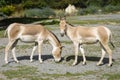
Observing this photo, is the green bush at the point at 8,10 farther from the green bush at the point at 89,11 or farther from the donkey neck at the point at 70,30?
the donkey neck at the point at 70,30

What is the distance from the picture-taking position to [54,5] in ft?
201

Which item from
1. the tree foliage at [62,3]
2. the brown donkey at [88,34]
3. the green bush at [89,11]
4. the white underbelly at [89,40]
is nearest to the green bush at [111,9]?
the green bush at [89,11]

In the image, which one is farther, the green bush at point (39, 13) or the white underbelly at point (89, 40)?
the green bush at point (39, 13)

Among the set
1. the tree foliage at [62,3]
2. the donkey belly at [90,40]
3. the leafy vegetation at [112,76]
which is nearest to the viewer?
the leafy vegetation at [112,76]

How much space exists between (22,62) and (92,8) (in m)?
41.9

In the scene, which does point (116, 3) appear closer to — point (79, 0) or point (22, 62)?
point (79, 0)

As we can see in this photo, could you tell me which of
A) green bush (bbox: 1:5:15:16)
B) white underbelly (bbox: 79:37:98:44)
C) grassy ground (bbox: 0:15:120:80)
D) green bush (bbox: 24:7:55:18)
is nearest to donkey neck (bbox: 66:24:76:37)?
white underbelly (bbox: 79:37:98:44)

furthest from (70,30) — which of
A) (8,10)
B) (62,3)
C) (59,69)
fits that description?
(62,3)

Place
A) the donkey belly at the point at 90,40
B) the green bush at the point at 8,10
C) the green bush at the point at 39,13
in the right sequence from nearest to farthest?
the donkey belly at the point at 90,40 → the green bush at the point at 8,10 → the green bush at the point at 39,13

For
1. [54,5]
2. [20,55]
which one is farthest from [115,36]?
[54,5]

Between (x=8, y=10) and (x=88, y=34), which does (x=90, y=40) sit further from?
(x=8, y=10)

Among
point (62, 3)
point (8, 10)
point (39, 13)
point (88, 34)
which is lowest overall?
point (62, 3)

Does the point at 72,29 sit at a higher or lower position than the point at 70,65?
higher

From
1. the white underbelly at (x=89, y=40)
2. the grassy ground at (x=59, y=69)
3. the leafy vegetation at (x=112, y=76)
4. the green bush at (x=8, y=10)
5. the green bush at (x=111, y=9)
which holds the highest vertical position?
the white underbelly at (x=89, y=40)
